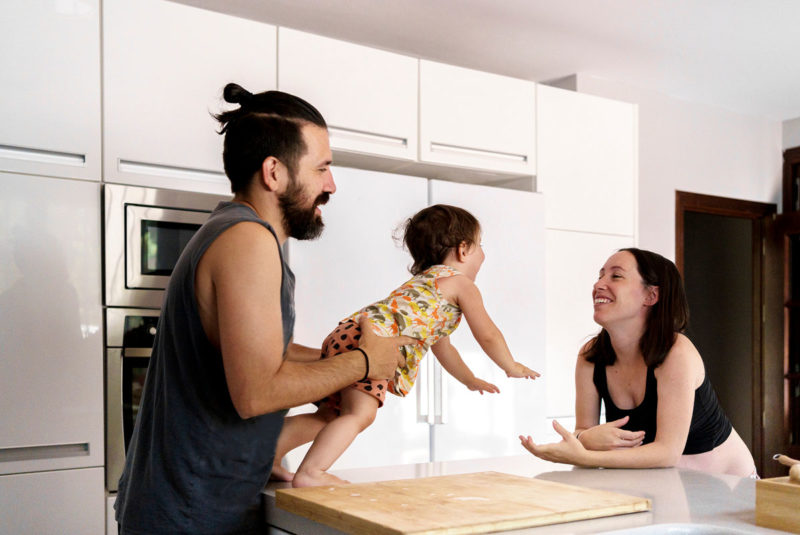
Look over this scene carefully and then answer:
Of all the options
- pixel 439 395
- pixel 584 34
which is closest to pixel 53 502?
pixel 439 395

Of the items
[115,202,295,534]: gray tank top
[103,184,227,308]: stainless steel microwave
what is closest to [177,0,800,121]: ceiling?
[103,184,227,308]: stainless steel microwave

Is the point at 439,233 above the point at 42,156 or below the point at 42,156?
below

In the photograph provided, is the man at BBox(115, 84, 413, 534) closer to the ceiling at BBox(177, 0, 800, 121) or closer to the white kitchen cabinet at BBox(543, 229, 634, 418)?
the ceiling at BBox(177, 0, 800, 121)

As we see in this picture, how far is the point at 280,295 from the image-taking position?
1302 mm

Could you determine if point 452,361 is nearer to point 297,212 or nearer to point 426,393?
point 426,393

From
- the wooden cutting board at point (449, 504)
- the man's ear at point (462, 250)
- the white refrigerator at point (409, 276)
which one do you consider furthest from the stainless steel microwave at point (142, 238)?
the wooden cutting board at point (449, 504)

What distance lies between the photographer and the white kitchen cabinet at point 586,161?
11.6 ft

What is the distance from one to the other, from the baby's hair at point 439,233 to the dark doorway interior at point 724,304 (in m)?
3.51

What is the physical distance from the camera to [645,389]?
1.90 m

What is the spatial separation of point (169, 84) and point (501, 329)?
1574mm

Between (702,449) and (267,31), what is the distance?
1.91 metres

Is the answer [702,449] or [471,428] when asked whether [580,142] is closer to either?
[471,428]

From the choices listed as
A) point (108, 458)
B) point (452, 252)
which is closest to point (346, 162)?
point (452, 252)

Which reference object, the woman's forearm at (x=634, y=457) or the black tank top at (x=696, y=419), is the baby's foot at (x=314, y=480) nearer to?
the woman's forearm at (x=634, y=457)
